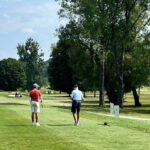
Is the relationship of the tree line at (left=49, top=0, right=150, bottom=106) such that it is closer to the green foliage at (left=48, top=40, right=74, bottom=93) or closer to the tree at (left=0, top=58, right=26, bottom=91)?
the green foliage at (left=48, top=40, right=74, bottom=93)

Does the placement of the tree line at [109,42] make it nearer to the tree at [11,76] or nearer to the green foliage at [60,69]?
the green foliage at [60,69]

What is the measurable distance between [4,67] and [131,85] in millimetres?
106240

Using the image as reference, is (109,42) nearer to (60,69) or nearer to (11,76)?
Answer: (60,69)

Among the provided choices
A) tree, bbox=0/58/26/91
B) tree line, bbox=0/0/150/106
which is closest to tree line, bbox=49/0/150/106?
tree line, bbox=0/0/150/106

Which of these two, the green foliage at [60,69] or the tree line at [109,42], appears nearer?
the tree line at [109,42]

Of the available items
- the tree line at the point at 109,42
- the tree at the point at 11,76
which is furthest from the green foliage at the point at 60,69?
the tree at the point at 11,76

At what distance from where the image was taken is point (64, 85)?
108500 millimetres

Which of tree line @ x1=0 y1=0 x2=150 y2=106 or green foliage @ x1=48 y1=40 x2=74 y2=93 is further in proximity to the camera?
green foliage @ x1=48 y1=40 x2=74 y2=93

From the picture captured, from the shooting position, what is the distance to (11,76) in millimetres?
172875

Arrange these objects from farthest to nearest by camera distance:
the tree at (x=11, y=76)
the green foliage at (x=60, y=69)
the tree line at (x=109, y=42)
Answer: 1. the tree at (x=11, y=76)
2. the green foliage at (x=60, y=69)
3. the tree line at (x=109, y=42)

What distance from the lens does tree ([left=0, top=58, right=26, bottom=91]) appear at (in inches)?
6806

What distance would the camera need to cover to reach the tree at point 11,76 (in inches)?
6806

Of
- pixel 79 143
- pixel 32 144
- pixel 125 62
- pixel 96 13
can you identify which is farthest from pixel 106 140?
pixel 125 62

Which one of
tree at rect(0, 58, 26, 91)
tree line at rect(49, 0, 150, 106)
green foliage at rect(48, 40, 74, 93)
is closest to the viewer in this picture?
tree line at rect(49, 0, 150, 106)
